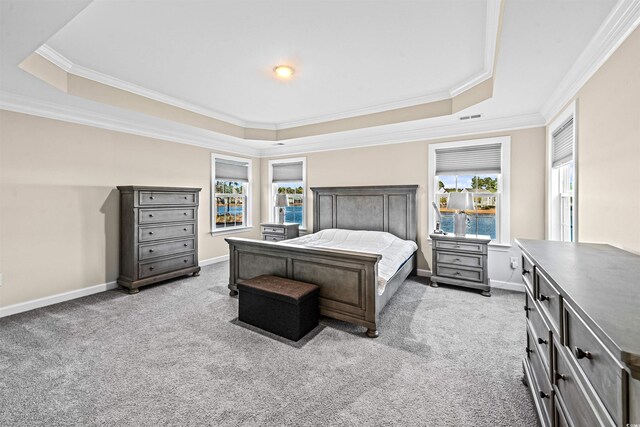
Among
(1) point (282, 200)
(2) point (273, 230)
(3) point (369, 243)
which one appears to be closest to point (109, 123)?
(1) point (282, 200)

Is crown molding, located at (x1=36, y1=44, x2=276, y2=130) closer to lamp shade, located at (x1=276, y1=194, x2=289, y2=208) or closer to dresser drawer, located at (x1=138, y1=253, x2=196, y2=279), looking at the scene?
lamp shade, located at (x1=276, y1=194, x2=289, y2=208)

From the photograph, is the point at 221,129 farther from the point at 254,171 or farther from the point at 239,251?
the point at 239,251

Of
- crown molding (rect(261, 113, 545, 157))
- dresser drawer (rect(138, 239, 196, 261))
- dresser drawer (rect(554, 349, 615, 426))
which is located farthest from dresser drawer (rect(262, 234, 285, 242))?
dresser drawer (rect(554, 349, 615, 426))

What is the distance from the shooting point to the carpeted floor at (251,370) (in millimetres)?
1755

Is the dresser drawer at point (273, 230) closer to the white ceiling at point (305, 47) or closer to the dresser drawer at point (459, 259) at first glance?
the white ceiling at point (305, 47)

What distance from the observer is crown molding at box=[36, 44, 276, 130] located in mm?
2873

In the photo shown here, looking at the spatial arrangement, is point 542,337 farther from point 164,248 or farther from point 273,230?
point 273,230

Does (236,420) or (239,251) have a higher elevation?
(239,251)

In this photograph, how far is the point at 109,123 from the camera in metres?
4.03

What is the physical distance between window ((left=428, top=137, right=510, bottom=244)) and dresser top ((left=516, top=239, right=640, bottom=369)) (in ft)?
8.22

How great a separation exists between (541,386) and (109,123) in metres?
5.31

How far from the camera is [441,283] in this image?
13.9 ft

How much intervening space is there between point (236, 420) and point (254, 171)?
17.5 ft

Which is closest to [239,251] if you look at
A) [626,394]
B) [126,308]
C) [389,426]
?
[126,308]
